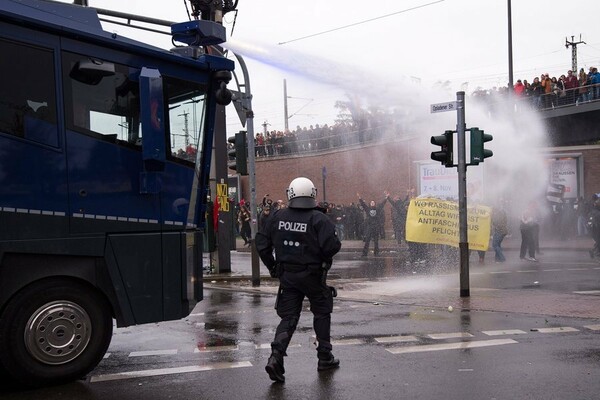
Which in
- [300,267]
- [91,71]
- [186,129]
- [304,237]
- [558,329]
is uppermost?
[91,71]

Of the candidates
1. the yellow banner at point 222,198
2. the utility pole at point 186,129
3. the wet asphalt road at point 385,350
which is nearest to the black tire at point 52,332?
the wet asphalt road at point 385,350

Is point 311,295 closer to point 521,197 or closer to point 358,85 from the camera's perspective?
point 358,85

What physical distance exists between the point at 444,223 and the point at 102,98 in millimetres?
12664

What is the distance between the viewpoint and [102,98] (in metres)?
6.16

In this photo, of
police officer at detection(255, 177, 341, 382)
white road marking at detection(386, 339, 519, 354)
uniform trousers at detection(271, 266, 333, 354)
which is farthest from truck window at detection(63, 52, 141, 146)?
white road marking at detection(386, 339, 519, 354)

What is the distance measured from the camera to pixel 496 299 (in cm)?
1088

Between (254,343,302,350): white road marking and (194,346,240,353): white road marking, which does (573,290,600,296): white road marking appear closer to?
(254,343,302,350): white road marking

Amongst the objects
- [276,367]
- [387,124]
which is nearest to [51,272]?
[276,367]

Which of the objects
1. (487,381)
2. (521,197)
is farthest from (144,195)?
(521,197)

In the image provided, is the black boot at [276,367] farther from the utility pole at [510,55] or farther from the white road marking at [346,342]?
the utility pole at [510,55]

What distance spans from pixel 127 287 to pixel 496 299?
6.62m

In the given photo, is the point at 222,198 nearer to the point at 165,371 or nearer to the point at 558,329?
the point at 558,329

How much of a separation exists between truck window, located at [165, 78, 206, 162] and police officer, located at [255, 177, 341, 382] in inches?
44.1

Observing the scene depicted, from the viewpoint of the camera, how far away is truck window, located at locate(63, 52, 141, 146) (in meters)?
6.00
